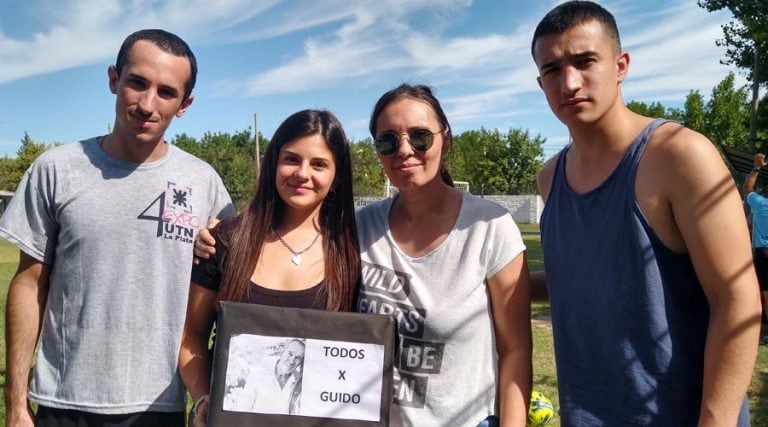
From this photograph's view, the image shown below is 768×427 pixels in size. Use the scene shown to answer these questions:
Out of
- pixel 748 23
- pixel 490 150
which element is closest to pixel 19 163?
pixel 490 150

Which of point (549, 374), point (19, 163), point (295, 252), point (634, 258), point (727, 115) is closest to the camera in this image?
point (634, 258)

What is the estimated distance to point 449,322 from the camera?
2.49 m

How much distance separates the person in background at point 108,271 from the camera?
2.78 meters

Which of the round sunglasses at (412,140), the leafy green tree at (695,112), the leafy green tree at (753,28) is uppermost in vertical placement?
the leafy green tree at (695,112)

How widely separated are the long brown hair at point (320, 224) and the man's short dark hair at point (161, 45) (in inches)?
21.7

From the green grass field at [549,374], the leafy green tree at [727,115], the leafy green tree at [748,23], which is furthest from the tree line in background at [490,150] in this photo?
the green grass field at [549,374]

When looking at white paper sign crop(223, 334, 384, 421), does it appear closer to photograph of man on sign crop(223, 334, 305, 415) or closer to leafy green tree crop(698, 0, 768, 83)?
photograph of man on sign crop(223, 334, 305, 415)

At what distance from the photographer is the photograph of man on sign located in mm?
2395

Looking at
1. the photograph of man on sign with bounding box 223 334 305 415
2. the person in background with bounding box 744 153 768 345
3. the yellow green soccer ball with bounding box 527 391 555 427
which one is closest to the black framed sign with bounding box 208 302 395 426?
the photograph of man on sign with bounding box 223 334 305 415

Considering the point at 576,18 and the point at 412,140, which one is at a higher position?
the point at 576,18

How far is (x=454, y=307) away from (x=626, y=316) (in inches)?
25.2

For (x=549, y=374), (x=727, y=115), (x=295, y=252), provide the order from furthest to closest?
(x=727, y=115), (x=549, y=374), (x=295, y=252)

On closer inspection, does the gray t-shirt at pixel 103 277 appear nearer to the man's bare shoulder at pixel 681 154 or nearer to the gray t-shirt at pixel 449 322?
the gray t-shirt at pixel 449 322

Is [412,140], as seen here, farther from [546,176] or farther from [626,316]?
[626,316]
